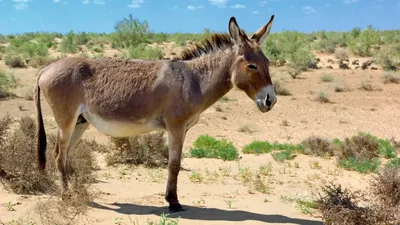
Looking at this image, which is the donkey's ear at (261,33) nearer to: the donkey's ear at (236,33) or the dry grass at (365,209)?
the donkey's ear at (236,33)

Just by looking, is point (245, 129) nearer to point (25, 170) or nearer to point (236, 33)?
point (25, 170)

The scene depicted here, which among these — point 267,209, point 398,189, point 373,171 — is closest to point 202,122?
point 373,171

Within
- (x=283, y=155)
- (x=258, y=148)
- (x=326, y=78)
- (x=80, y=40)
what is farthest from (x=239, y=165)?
(x=80, y=40)

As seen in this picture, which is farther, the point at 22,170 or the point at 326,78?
the point at 326,78

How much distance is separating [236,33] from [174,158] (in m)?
1.89

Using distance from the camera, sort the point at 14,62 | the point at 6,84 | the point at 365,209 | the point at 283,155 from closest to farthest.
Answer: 1. the point at 365,209
2. the point at 283,155
3. the point at 6,84
4. the point at 14,62

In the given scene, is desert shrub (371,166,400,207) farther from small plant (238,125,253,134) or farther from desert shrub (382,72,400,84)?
desert shrub (382,72,400,84)

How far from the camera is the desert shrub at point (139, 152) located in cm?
1122

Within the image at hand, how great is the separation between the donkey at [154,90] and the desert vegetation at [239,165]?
2.05ft

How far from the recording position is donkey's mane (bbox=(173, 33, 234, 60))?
7.46 m

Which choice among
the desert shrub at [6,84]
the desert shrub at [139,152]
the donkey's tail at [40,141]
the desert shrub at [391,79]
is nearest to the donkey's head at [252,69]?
the donkey's tail at [40,141]

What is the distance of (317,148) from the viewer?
13.4 m

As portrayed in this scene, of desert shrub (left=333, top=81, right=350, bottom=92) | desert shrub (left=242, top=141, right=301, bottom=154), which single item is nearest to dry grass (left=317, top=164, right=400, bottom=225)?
desert shrub (left=242, top=141, right=301, bottom=154)

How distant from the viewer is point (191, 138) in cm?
1579
